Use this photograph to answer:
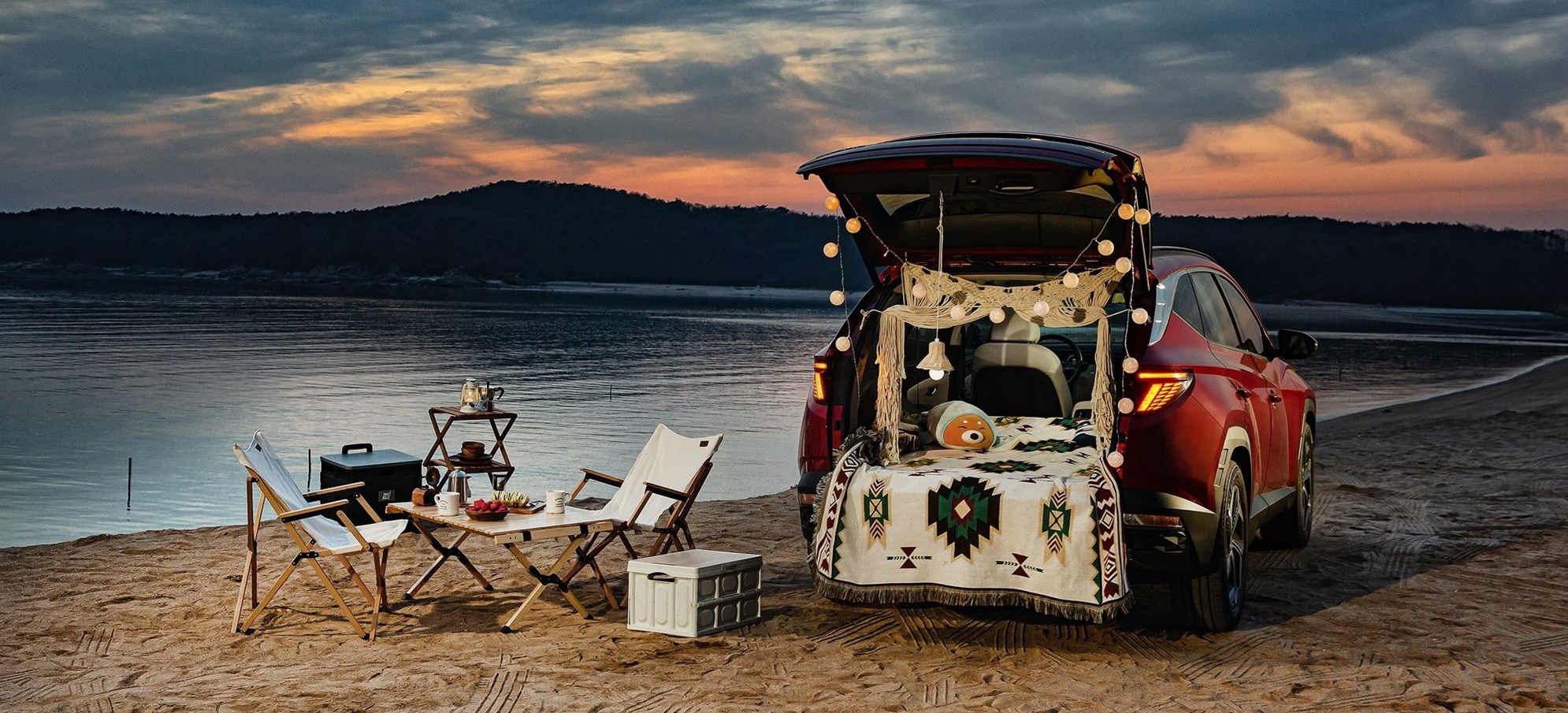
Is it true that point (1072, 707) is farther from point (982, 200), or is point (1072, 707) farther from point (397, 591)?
point (397, 591)

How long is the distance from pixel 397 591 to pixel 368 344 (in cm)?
3395

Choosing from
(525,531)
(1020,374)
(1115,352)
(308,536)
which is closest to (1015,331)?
(1020,374)

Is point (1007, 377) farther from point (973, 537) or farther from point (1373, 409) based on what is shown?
point (1373, 409)

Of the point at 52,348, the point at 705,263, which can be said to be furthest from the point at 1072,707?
the point at 705,263

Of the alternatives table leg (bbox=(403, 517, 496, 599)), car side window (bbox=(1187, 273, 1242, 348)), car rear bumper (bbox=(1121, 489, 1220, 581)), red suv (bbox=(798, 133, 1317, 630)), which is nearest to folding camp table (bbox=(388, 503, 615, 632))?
table leg (bbox=(403, 517, 496, 599))

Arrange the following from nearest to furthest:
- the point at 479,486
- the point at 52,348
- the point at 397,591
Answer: the point at 397,591
the point at 479,486
the point at 52,348

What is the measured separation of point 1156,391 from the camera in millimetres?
5574

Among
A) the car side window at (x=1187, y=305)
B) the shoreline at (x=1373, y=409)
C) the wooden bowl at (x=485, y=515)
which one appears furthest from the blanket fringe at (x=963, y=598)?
the shoreline at (x=1373, y=409)

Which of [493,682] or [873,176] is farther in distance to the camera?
[873,176]

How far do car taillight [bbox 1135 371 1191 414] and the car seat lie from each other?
142 cm

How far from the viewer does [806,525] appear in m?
6.34

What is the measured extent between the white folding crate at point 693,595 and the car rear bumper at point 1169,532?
1.77m

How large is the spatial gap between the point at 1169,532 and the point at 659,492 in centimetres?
245

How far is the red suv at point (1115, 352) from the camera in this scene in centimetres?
551
